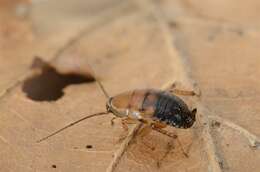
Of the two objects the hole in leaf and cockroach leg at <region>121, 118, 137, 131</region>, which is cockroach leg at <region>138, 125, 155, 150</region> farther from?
the hole in leaf

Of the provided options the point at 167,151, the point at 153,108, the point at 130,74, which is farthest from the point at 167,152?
the point at 130,74

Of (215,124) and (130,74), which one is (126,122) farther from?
(130,74)

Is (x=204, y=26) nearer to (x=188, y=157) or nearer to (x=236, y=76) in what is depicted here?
(x=236, y=76)

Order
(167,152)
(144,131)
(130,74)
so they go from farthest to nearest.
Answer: (130,74) < (144,131) < (167,152)

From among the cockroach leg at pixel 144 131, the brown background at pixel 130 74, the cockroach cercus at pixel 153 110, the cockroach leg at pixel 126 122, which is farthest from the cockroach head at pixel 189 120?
the cockroach leg at pixel 126 122

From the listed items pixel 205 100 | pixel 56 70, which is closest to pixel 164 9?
pixel 56 70

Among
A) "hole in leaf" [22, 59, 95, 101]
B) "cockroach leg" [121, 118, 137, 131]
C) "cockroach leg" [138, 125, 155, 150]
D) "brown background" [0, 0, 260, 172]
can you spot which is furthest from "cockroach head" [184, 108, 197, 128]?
"hole in leaf" [22, 59, 95, 101]

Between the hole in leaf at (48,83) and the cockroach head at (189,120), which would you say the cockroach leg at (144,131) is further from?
the hole in leaf at (48,83)
